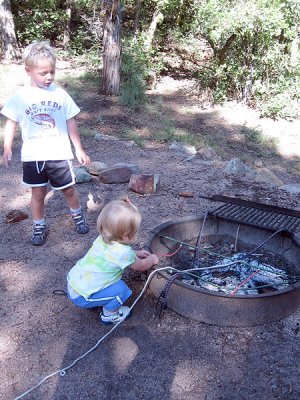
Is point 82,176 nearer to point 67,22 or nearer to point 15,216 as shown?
point 15,216

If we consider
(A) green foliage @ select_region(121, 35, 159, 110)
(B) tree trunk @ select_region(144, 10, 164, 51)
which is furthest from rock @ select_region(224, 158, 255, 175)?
(B) tree trunk @ select_region(144, 10, 164, 51)

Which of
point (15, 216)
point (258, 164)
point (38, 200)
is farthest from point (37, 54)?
point (258, 164)

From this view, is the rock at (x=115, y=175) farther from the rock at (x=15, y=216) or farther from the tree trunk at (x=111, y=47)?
the tree trunk at (x=111, y=47)

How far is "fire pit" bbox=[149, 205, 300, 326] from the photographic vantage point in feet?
7.79

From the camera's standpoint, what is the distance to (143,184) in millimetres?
4164

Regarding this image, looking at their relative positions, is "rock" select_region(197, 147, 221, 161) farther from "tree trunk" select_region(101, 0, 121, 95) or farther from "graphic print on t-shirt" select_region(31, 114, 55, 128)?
"graphic print on t-shirt" select_region(31, 114, 55, 128)

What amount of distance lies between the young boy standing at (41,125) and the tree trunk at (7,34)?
790 centimetres

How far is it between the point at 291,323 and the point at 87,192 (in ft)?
7.75

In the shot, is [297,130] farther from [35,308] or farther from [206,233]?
[35,308]

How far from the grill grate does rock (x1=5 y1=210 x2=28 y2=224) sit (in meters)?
1.57

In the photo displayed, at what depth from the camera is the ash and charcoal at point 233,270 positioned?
2.68 meters

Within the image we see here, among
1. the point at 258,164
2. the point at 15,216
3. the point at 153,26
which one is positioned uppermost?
the point at 153,26

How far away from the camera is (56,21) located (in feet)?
37.4

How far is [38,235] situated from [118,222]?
4.07 ft
